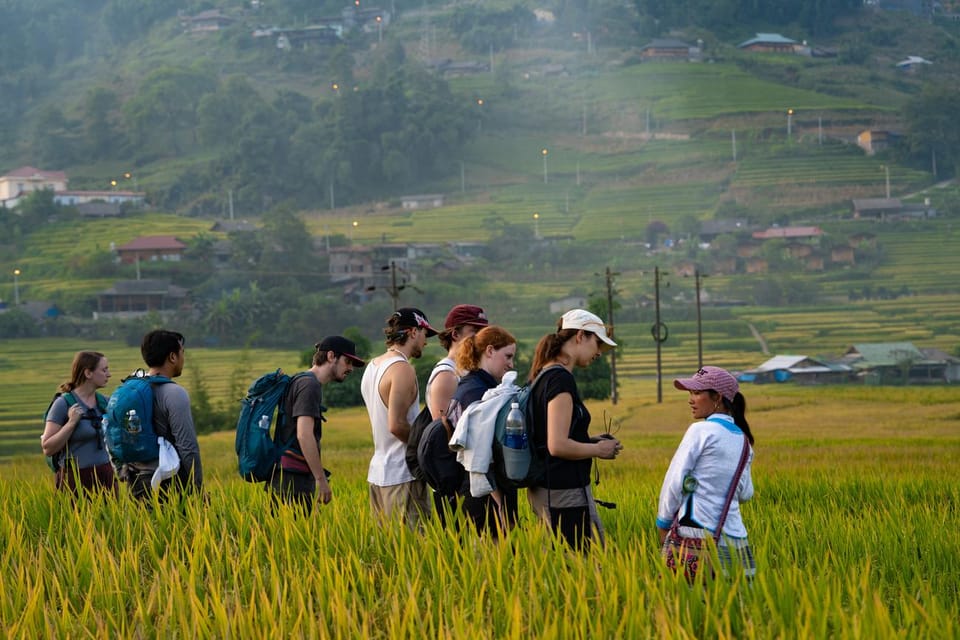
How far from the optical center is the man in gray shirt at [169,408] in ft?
21.0

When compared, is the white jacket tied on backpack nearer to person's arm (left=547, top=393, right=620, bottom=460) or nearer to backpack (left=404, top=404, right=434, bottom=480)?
person's arm (left=547, top=393, right=620, bottom=460)

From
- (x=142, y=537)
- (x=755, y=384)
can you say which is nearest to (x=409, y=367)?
(x=142, y=537)

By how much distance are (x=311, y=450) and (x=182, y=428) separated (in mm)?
634

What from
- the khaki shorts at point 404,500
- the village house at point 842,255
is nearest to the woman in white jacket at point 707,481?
the khaki shorts at point 404,500

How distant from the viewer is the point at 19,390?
8788cm

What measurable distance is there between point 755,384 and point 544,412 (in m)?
77.4

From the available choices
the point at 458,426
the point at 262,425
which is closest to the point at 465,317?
the point at 458,426

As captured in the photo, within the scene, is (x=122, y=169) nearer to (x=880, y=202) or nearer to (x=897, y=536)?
(x=880, y=202)

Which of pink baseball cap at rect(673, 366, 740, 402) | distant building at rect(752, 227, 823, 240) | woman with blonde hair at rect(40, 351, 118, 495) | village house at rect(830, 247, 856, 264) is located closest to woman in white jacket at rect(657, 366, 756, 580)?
pink baseball cap at rect(673, 366, 740, 402)

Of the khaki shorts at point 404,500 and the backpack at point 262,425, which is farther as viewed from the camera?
the backpack at point 262,425

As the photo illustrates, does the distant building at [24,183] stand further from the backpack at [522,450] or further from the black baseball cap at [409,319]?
the backpack at [522,450]

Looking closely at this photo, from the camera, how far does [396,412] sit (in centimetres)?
621

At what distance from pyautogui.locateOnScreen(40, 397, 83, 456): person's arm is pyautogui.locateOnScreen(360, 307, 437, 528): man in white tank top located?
5.89 ft

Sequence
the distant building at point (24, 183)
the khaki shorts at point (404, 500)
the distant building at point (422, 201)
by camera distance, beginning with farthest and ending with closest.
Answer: the distant building at point (422, 201) → the distant building at point (24, 183) → the khaki shorts at point (404, 500)
